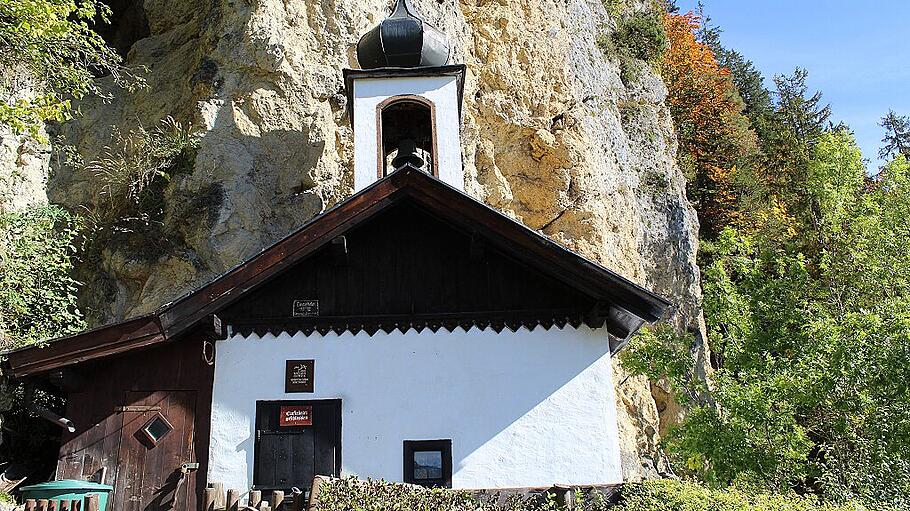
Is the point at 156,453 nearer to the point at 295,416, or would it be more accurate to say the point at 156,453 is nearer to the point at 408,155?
the point at 295,416

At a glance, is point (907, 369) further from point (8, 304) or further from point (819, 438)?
point (8, 304)

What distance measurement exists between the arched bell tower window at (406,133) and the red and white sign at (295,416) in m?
4.23

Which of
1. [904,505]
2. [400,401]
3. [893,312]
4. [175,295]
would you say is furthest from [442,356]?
[893,312]

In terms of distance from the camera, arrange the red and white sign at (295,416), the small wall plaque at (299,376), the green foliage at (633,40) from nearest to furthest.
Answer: the red and white sign at (295,416) → the small wall plaque at (299,376) → the green foliage at (633,40)

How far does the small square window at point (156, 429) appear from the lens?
935cm

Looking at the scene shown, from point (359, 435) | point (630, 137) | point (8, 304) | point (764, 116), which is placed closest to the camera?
point (359, 435)

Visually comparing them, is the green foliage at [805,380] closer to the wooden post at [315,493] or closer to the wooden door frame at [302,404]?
the wooden door frame at [302,404]

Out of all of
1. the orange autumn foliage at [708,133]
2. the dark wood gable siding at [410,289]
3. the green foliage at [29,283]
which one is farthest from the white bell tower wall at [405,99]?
the orange autumn foliage at [708,133]

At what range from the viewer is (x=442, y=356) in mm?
9664

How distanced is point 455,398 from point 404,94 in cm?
567

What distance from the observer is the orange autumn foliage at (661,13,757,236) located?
90.4 feet

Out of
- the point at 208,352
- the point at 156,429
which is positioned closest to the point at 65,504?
the point at 156,429

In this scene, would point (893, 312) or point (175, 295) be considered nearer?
point (893, 312)

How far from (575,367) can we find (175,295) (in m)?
8.76
